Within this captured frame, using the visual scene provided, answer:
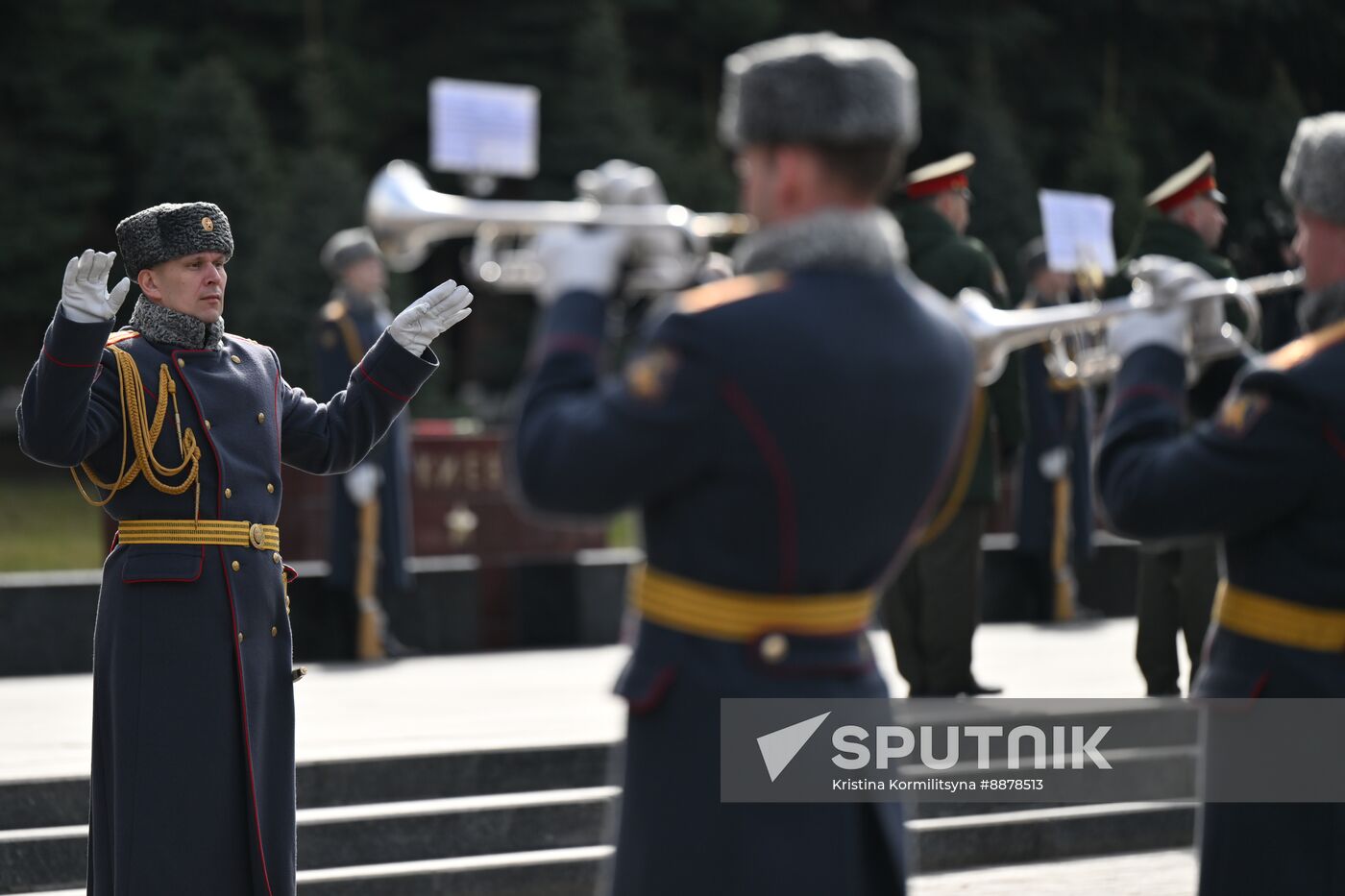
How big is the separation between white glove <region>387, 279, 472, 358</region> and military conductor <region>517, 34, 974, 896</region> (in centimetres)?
170

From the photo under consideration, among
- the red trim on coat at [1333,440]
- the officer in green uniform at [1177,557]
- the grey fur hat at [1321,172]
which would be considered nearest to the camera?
the red trim on coat at [1333,440]

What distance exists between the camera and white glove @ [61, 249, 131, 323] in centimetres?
434

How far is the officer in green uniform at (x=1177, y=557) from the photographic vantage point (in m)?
7.51

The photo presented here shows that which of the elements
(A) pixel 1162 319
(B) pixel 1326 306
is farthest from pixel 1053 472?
(B) pixel 1326 306

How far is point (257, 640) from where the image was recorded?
469cm

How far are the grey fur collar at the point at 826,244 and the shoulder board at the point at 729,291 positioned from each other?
0.05 ft

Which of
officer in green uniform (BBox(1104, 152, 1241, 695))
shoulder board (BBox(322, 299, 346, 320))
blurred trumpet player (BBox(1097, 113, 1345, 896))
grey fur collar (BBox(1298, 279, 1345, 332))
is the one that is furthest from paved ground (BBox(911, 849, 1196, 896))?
shoulder board (BBox(322, 299, 346, 320))

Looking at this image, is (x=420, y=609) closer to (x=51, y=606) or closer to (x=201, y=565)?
(x=51, y=606)

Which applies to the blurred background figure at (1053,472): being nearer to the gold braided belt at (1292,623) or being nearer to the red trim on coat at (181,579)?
the red trim on coat at (181,579)

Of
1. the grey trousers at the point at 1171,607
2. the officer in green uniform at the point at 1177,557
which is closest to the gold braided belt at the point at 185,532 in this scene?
the officer in green uniform at the point at 1177,557

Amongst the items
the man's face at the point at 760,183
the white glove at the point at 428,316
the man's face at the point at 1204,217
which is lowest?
the white glove at the point at 428,316

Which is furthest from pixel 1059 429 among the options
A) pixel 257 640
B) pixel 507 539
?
pixel 257 640

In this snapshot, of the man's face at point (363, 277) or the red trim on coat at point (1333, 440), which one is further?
the man's face at point (363, 277)

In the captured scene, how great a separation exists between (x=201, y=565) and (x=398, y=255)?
1.57m
